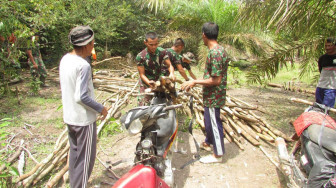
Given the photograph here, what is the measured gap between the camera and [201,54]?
33.7 feet

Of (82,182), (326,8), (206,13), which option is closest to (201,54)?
(206,13)

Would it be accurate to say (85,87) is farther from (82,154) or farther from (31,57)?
(31,57)

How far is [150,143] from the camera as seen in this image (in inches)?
79.4

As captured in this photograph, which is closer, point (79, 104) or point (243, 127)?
point (79, 104)

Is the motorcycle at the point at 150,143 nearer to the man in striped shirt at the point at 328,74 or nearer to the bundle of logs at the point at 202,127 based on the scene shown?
the bundle of logs at the point at 202,127

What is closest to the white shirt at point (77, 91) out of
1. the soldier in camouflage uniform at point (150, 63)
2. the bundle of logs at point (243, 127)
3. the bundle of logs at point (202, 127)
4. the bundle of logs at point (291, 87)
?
the bundle of logs at point (202, 127)

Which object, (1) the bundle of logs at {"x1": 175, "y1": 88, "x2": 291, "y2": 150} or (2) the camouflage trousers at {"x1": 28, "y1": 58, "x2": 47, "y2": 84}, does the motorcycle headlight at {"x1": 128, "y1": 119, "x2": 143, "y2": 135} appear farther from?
(2) the camouflage trousers at {"x1": 28, "y1": 58, "x2": 47, "y2": 84}

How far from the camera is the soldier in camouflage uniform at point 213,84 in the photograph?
2.88 meters

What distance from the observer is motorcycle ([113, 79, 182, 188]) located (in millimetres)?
1646

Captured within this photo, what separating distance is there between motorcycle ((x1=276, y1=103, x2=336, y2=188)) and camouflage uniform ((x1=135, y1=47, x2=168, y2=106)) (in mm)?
2235

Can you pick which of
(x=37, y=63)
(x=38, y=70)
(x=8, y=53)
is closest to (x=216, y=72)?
(x=8, y=53)

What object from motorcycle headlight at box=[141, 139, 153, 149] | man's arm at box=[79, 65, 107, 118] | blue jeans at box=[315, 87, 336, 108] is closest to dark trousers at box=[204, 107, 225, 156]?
motorcycle headlight at box=[141, 139, 153, 149]

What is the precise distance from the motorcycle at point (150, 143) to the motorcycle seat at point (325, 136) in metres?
1.46

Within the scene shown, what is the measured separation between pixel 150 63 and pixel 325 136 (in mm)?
2668
